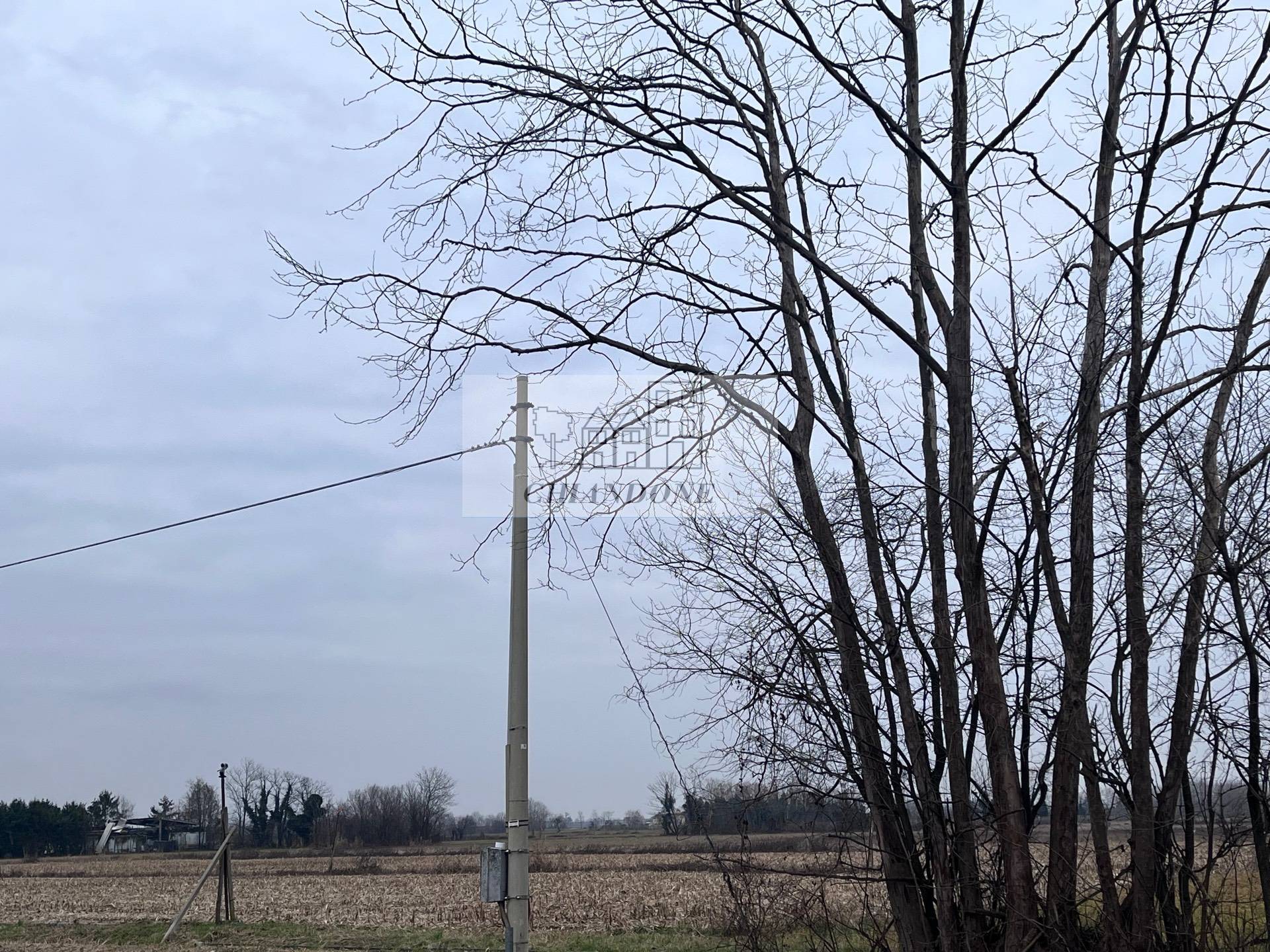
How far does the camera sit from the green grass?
17.8 m

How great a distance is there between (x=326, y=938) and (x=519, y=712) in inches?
532

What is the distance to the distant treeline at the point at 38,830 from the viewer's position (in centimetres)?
8325

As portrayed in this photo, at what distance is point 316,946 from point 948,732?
16111mm

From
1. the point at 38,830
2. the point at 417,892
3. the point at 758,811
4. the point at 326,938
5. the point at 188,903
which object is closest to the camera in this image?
the point at 758,811

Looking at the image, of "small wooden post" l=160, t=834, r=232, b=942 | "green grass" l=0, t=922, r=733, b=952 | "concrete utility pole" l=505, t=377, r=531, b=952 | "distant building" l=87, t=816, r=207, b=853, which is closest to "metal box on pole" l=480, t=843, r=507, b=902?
"concrete utility pole" l=505, t=377, r=531, b=952

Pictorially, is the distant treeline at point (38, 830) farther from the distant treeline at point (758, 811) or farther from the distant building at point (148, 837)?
the distant treeline at point (758, 811)

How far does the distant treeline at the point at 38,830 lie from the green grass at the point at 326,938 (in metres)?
66.7

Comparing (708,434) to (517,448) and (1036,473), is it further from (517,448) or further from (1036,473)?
(517,448)

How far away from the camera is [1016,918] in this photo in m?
6.87

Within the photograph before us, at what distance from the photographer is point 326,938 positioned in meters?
21.0

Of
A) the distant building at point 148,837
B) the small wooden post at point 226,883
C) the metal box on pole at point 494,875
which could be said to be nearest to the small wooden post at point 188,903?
the small wooden post at point 226,883

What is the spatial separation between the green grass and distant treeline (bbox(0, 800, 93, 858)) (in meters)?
66.7

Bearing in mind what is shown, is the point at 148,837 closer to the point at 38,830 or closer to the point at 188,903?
the point at 38,830

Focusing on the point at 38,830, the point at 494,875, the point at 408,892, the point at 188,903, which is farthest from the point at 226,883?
the point at 38,830
